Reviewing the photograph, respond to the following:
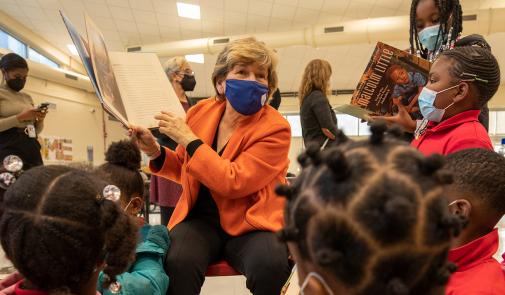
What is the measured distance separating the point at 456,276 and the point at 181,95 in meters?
2.13

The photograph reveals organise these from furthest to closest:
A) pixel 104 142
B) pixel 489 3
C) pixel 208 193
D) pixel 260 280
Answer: pixel 104 142 < pixel 489 3 < pixel 208 193 < pixel 260 280

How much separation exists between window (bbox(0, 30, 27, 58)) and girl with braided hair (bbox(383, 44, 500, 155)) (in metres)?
6.93

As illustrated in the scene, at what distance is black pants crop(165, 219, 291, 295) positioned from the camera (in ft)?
4.38

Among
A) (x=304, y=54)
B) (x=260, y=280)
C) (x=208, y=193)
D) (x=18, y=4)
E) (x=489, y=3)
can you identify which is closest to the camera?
(x=260, y=280)

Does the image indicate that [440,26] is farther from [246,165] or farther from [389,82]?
[246,165]

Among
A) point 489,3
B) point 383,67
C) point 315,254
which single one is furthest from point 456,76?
point 489,3

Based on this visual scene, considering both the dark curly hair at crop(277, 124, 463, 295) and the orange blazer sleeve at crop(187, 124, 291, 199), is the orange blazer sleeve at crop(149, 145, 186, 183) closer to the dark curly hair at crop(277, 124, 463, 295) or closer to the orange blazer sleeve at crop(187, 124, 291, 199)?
the orange blazer sleeve at crop(187, 124, 291, 199)

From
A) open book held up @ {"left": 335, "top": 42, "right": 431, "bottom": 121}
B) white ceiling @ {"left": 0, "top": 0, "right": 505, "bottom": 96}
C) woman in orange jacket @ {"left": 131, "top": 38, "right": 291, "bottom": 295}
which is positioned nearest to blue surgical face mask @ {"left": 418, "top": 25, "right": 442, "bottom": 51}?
open book held up @ {"left": 335, "top": 42, "right": 431, "bottom": 121}

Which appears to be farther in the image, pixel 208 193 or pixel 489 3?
pixel 489 3

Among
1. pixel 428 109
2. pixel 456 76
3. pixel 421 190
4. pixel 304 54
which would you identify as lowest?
pixel 421 190

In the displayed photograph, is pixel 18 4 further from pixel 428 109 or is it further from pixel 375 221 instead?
pixel 375 221

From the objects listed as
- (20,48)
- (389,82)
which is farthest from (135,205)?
(20,48)

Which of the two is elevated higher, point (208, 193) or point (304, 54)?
point (304, 54)

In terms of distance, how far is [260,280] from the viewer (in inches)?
52.4
